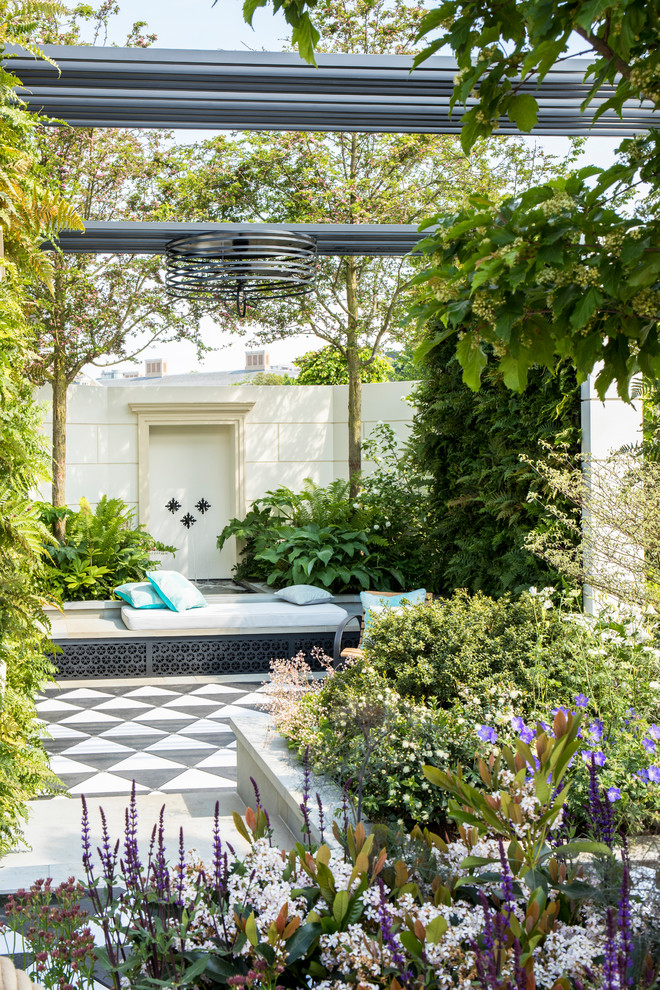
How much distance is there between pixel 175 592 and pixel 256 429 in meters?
4.70

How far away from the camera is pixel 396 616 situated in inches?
166

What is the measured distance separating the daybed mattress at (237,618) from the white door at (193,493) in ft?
13.9

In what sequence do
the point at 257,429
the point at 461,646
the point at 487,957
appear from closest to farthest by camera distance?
the point at 487,957 < the point at 461,646 < the point at 257,429

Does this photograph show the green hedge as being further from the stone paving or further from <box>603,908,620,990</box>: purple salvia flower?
<box>603,908,620,990</box>: purple salvia flower

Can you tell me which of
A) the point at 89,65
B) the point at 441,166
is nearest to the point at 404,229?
the point at 89,65

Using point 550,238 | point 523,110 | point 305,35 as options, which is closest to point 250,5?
point 305,35

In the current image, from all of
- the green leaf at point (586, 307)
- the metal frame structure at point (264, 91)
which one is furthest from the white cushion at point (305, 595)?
the green leaf at point (586, 307)

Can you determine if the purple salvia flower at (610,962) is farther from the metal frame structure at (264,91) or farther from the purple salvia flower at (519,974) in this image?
the metal frame structure at (264,91)

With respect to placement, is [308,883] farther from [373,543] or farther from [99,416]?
[99,416]

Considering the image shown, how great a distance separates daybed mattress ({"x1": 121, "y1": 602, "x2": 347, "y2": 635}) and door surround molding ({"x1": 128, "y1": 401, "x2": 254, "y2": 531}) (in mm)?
4027

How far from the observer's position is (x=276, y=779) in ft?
11.3

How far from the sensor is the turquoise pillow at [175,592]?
734 centimetres

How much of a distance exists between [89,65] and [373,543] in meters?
5.62

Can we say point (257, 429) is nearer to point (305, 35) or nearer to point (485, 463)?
point (485, 463)
